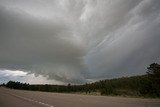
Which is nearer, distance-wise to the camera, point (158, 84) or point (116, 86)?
point (158, 84)

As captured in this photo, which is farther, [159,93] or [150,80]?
[150,80]

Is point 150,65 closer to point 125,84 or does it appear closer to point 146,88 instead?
point 146,88

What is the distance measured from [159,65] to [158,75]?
3.88 meters

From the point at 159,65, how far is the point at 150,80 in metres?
5.34

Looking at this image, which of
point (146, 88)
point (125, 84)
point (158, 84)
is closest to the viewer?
point (158, 84)

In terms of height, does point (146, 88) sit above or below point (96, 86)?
below

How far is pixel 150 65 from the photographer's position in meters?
72.4

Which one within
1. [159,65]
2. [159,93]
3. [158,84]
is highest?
[159,65]

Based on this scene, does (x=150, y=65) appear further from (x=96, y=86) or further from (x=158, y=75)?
(x=96, y=86)

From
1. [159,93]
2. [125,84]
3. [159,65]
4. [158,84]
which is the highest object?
[125,84]

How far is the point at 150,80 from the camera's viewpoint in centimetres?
7269

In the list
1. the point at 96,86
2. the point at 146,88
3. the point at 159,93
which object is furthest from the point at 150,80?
the point at 96,86

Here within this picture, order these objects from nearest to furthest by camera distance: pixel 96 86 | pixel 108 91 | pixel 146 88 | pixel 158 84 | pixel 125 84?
pixel 158 84 → pixel 146 88 → pixel 108 91 → pixel 125 84 → pixel 96 86

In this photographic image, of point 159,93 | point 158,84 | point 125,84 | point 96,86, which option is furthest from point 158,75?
point 96,86
